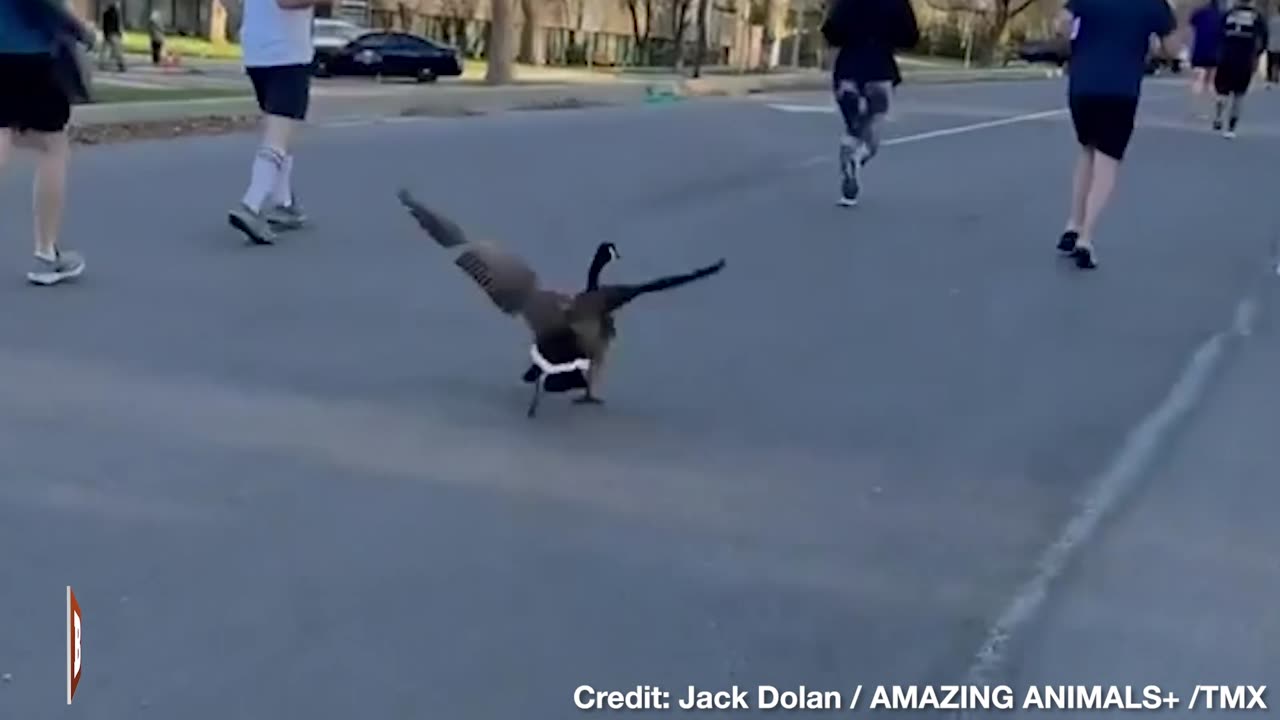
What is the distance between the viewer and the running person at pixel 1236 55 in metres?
23.6

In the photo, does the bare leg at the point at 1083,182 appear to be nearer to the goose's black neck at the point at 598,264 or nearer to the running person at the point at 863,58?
the running person at the point at 863,58

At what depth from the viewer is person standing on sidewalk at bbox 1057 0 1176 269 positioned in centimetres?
1116

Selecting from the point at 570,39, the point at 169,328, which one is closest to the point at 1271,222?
the point at 169,328

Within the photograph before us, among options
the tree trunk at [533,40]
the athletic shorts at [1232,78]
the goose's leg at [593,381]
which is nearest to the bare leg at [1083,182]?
the goose's leg at [593,381]

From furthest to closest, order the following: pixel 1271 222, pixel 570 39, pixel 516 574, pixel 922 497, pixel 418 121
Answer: pixel 570 39 → pixel 418 121 → pixel 1271 222 → pixel 922 497 → pixel 516 574

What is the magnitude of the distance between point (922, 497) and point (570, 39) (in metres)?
56.7

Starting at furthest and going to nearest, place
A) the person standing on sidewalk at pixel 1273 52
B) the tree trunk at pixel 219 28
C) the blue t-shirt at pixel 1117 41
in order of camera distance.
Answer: the tree trunk at pixel 219 28 → the person standing on sidewalk at pixel 1273 52 → the blue t-shirt at pixel 1117 41

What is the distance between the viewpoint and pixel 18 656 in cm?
457

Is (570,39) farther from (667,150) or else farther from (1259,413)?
(1259,413)

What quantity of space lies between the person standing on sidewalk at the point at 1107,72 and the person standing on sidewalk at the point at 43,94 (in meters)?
5.39

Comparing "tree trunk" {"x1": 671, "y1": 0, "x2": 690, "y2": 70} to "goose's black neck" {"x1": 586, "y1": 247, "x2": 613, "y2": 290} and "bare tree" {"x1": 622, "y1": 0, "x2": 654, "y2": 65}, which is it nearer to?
"bare tree" {"x1": 622, "y1": 0, "x2": 654, "y2": 65}

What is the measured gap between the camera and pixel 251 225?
34.3 ft

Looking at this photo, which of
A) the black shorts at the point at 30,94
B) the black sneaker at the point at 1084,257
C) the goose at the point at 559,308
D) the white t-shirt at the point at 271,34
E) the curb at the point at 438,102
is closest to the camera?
the goose at the point at 559,308

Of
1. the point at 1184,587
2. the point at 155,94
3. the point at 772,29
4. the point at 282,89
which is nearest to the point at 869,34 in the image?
the point at 282,89
